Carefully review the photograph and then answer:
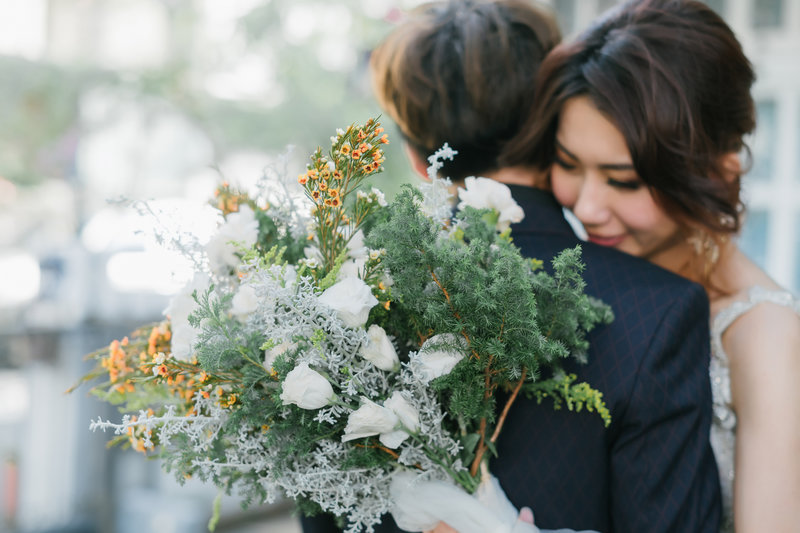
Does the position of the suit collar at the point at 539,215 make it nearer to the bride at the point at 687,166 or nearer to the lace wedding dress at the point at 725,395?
the bride at the point at 687,166

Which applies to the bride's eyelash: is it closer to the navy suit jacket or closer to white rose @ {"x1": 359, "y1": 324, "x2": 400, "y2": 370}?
the navy suit jacket

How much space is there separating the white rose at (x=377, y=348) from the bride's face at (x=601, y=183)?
29.2 inches

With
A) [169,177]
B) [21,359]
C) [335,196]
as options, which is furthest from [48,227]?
[335,196]

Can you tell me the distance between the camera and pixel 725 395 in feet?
5.37

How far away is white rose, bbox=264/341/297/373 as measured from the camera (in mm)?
981

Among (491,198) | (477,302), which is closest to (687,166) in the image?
(491,198)

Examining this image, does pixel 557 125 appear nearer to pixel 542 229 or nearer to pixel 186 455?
pixel 542 229

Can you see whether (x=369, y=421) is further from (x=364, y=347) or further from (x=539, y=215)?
(x=539, y=215)

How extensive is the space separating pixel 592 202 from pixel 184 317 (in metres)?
0.95

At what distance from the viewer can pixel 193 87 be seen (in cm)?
542

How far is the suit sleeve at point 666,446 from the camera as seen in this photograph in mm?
1123

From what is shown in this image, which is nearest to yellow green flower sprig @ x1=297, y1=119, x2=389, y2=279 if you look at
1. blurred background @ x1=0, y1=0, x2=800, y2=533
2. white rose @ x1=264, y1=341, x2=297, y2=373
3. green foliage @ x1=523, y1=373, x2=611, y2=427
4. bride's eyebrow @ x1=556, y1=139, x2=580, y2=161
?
white rose @ x1=264, y1=341, x2=297, y2=373

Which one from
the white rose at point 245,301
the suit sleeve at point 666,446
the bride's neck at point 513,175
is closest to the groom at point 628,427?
the suit sleeve at point 666,446

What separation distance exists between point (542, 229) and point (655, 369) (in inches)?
13.5
